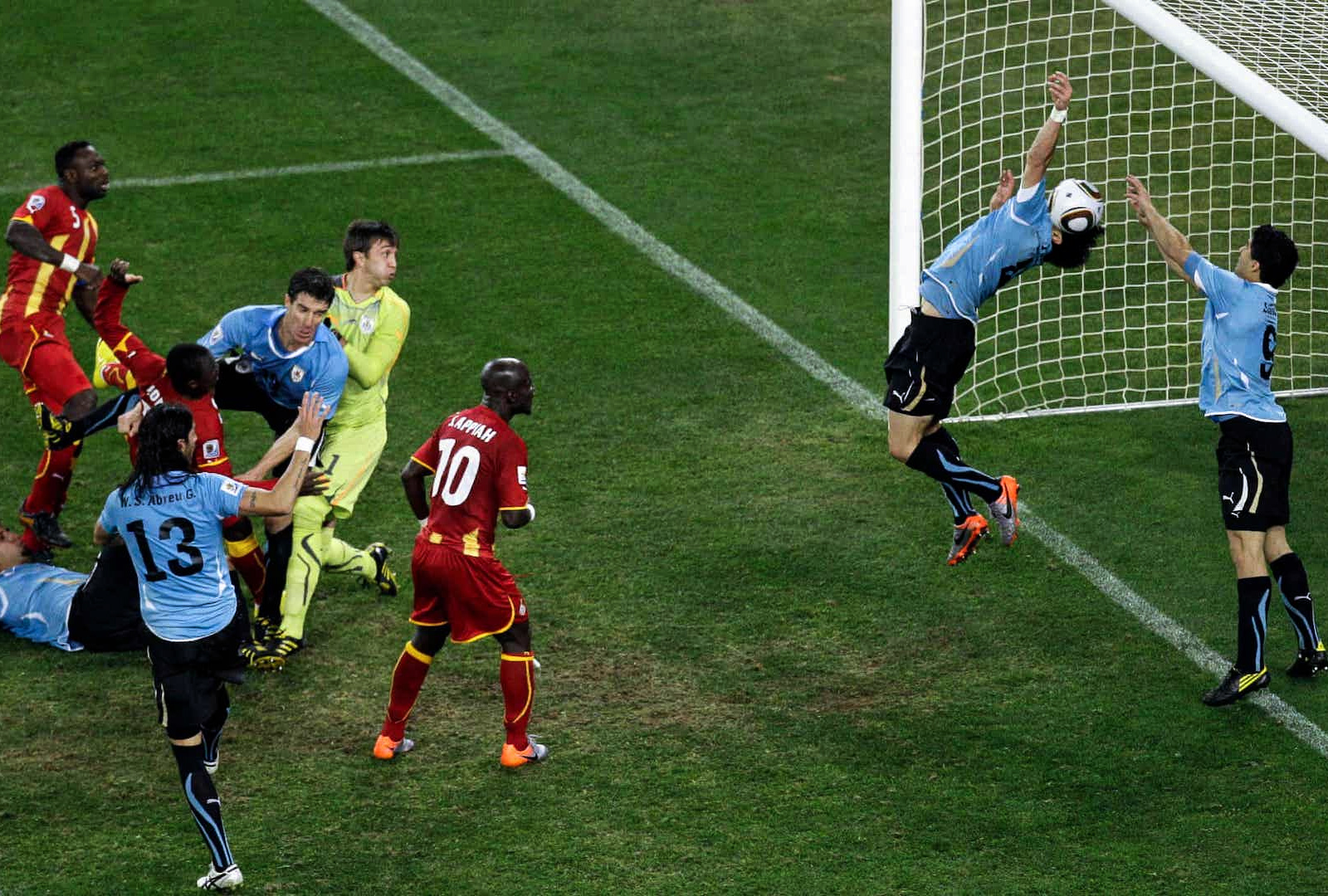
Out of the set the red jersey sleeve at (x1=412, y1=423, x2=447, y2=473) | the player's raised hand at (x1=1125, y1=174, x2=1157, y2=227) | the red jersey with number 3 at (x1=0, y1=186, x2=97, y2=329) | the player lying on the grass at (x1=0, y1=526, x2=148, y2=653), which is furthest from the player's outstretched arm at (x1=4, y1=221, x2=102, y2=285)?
the player's raised hand at (x1=1125, y1=174, x2=1157, y2=227)

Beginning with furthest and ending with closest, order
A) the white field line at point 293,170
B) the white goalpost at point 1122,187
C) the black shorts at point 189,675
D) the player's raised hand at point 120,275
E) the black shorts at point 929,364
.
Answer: the white field line at point 293,170 → the white goalpost at point 1122,187 → the player's raised hand at point 120,275 → the black shorts at point 929,364 → the black shorts at point 189,675

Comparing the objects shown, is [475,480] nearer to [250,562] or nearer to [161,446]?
[161,446]

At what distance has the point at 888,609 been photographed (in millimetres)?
8898

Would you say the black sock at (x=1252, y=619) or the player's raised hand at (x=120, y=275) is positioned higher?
the player's raised hand at (x=120, y=275)

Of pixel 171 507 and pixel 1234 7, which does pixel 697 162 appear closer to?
pixel 1234 7

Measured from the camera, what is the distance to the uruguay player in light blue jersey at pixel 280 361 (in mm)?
8188

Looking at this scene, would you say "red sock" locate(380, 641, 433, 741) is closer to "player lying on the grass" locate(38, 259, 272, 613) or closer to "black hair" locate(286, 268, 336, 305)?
"player lying on the grass" locate(38, 259, 272, 613)

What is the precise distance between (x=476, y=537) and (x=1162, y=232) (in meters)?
3.49

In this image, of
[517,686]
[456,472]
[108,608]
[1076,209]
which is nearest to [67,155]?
[108,608]

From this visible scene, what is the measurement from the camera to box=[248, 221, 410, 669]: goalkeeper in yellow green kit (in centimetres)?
853

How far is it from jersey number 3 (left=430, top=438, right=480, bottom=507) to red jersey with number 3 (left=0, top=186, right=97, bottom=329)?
3.52 meters

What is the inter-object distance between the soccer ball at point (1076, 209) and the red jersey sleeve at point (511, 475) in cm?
314

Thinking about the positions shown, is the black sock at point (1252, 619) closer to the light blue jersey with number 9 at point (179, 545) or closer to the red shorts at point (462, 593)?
the red shorts at point (462, 593)

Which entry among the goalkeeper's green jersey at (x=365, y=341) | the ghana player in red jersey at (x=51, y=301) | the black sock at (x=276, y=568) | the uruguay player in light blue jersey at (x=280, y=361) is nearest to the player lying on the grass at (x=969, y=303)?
the goalkeeper's green jersey at (x=365, y=341)
